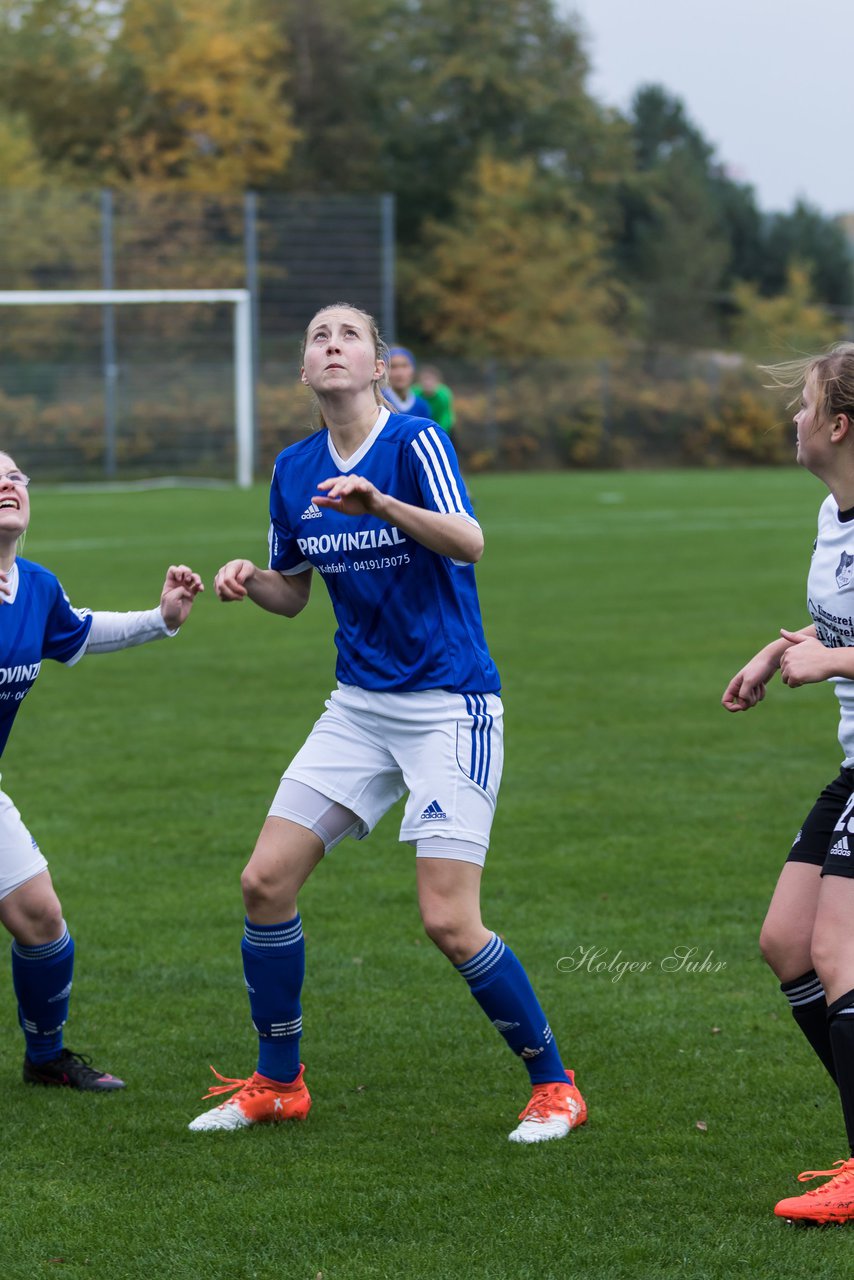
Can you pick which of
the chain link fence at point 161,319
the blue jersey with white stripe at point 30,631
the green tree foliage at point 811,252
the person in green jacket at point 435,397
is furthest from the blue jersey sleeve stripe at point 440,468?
the green tree foliage at point 811,252

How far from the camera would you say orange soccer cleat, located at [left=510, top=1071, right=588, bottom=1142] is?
439 cm

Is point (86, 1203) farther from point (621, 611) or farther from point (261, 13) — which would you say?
point (261, 13)

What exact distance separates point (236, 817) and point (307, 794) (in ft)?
11.7

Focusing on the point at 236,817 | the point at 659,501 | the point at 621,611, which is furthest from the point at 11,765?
the point at 659,501

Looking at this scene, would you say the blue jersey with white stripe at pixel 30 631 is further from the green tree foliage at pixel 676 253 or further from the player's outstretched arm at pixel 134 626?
the green tree foliage at pixel 676 253

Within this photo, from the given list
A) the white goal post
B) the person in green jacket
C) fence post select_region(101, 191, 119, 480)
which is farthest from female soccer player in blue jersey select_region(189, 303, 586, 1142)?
fence post select_region(101, 191, 119, 480)

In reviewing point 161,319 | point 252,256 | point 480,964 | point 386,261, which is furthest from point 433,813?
point 386,261

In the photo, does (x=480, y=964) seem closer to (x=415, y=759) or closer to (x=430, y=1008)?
(x=415, y=759)

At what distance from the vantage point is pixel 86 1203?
402 cm

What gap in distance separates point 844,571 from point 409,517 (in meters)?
1.01

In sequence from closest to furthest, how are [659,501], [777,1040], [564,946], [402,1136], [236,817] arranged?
[402,1136] → [777,1040] → [564,946] → [236,817] → [659,501]

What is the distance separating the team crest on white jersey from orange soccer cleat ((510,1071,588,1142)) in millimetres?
1565

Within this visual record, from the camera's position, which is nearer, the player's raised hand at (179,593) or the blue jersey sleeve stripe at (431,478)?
the blue jersey sleeve stripe at (431,478)

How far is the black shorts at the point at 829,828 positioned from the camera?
12.6 ft
